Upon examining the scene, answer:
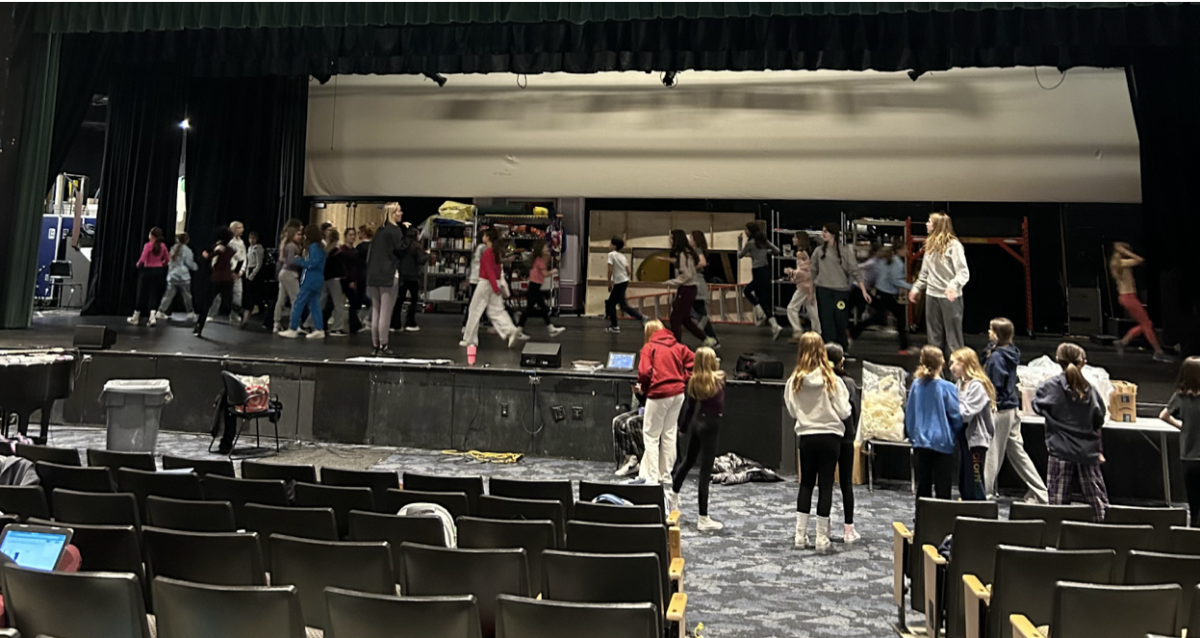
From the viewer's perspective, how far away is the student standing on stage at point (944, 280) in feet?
23.0

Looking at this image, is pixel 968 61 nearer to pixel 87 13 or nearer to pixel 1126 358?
pixel 1126 358

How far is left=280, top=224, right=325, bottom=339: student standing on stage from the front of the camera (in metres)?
9.99

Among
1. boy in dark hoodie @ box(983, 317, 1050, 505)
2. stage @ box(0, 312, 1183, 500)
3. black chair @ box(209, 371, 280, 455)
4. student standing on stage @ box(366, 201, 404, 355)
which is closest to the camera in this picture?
boy in dark hoodie @ box(983, 317, 1050, 505)

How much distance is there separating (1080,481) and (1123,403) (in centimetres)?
179

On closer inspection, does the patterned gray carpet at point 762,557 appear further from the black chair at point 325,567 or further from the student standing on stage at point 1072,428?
the black chair at point 325,567

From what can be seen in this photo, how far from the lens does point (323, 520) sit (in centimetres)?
340

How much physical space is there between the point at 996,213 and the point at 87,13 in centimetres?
1281

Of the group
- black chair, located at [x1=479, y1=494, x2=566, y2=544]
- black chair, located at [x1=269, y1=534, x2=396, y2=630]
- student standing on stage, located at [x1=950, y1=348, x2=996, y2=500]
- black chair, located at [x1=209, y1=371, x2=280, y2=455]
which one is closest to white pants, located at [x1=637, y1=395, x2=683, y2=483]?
student standing on stage, located at [x1=950, y1=348, x2=996, y2=500]

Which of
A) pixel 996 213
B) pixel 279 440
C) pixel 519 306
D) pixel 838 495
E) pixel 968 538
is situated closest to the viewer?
pixel 968 538

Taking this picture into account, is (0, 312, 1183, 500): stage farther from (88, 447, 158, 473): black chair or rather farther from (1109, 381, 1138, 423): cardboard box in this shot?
(88, 447, 158, 473): black chair

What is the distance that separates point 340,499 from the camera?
3.89 m

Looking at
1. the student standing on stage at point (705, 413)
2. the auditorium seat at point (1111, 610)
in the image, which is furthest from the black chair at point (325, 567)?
the student standing on stage at point (705, 413)

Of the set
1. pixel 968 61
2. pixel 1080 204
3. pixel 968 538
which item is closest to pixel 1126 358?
pixel 1080 204

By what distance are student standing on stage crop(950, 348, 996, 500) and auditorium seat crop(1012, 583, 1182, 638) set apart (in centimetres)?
288
